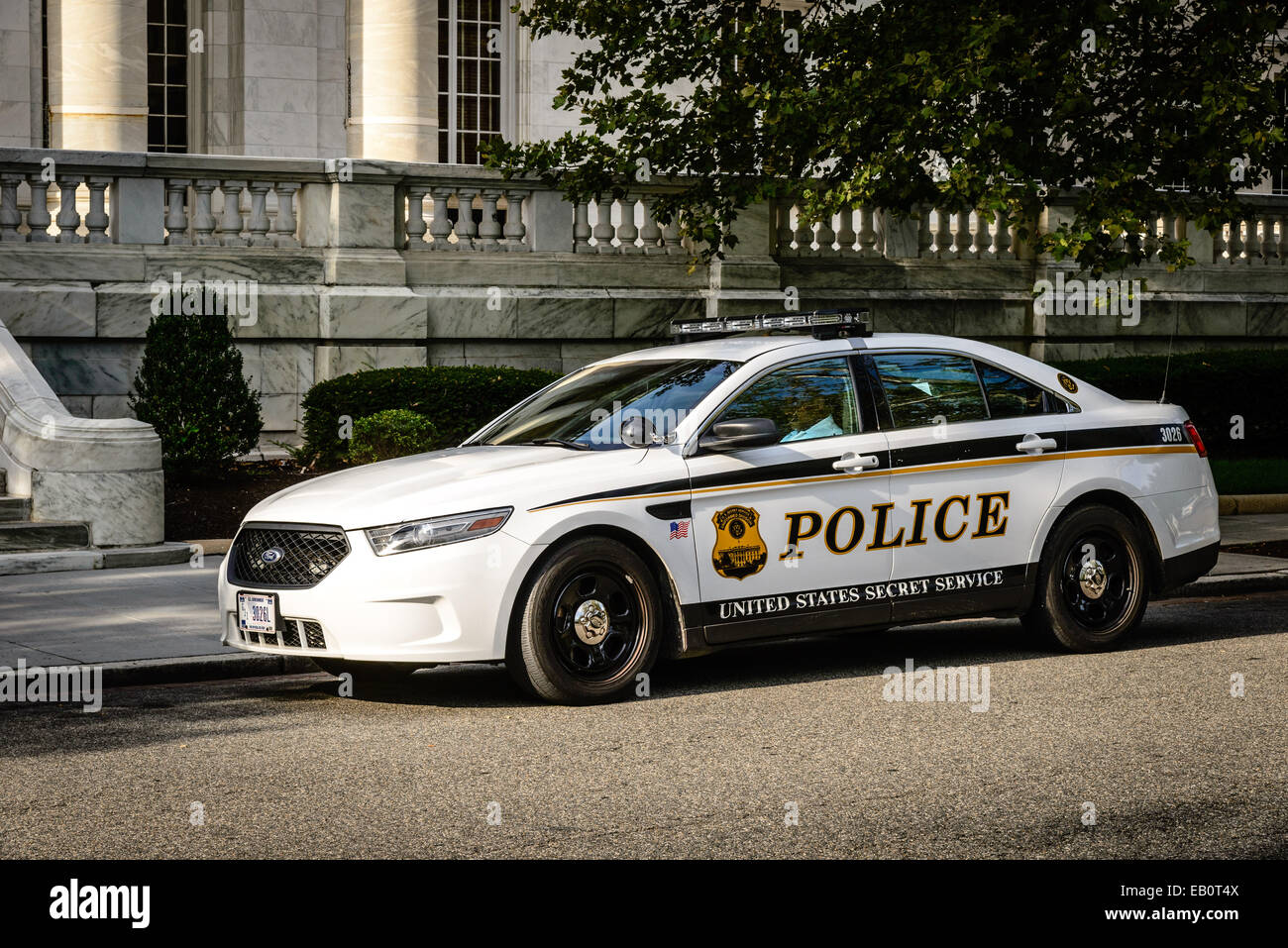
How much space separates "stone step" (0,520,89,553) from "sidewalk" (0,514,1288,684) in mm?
389

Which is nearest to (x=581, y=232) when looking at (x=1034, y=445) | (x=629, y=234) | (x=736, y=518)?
(x=629, y=234)

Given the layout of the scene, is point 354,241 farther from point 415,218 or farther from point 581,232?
point 581,232

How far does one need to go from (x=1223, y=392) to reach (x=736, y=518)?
518 inches

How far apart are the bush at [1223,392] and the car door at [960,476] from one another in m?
10.6

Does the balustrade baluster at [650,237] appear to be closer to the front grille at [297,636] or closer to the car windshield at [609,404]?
the car windshield at [609,404]

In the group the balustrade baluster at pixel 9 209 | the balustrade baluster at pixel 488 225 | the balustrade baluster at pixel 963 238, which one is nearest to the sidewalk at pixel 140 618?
the balustrade baluster at pixel 9 209

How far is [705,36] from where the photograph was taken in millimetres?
15844

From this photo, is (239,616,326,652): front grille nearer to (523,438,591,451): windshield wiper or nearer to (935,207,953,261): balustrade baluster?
(523,438,591,451): windshield wiper

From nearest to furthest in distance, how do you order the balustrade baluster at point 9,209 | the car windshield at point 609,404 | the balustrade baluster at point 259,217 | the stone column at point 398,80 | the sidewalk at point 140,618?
the car windshield at point 609,404 < the sidewalk at point 140,618 < the balustrade baluster at point 9,209 < the balustrade baluster at point 259,217 < the stone column at point 398,80

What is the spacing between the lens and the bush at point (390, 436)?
15.1m

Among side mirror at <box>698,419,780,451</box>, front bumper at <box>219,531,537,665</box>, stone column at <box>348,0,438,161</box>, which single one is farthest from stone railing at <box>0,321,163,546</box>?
stone column at <box>348,0,438,161</box>

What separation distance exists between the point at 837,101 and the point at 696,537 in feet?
23.1
